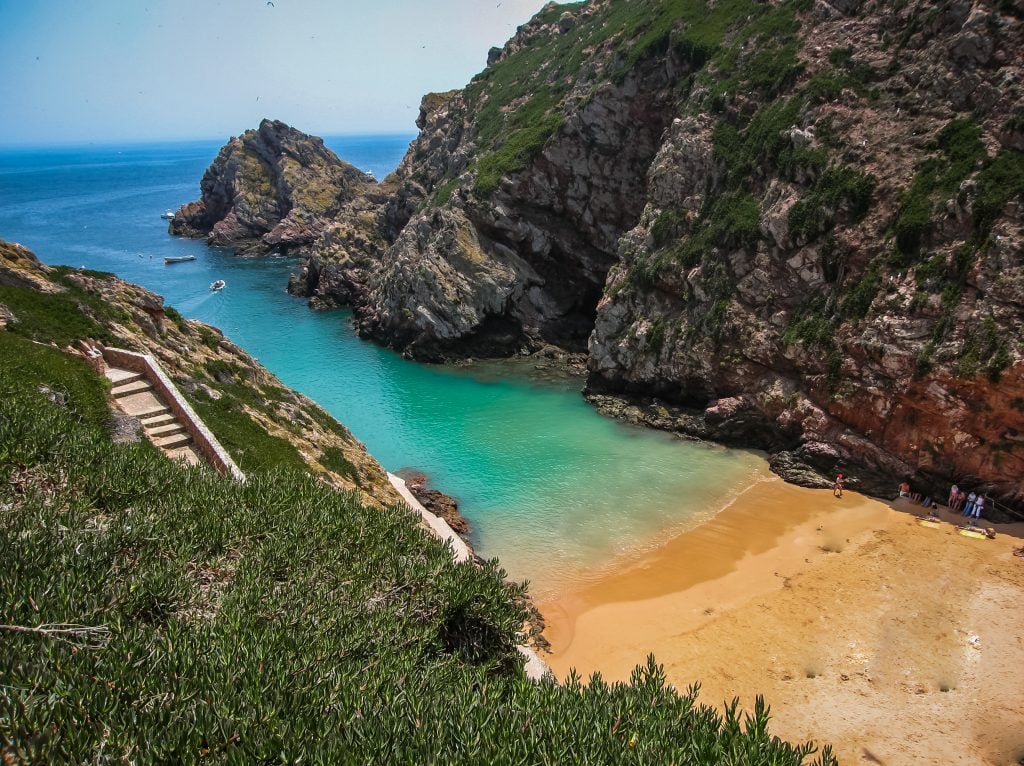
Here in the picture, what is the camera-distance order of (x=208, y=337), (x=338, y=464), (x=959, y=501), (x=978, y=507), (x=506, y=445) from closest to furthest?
(x=338, y=464) → (x=978, y=507) → (x=959, y=501) → (x=208, y=337) → (x=506, y=445)

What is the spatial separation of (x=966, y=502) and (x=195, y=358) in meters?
33.5

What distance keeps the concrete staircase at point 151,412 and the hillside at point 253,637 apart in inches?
96.8

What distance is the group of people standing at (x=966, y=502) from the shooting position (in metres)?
26.0

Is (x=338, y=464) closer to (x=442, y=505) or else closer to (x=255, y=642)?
(x=442, y=505)

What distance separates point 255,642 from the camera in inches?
355

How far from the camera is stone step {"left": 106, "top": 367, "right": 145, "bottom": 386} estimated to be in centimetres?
2063

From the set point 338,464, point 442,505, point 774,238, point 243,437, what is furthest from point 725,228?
point 243,437

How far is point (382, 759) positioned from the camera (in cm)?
736

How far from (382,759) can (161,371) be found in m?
18.5

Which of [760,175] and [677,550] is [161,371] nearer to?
[677,550]

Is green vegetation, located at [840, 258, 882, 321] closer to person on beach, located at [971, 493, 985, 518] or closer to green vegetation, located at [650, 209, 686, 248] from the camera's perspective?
person on beach, located at [971, 493, 985, 518]

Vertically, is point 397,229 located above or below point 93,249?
above

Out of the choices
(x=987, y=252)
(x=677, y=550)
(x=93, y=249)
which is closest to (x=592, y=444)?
(x=677, y=550)

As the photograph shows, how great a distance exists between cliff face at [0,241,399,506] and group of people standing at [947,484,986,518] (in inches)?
949
